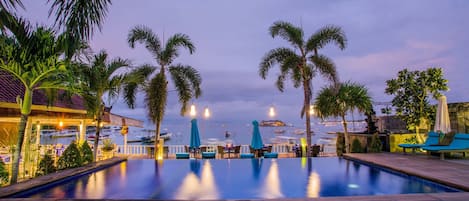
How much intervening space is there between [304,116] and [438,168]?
5372 mm

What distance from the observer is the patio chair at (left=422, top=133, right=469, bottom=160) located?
7.45 metres

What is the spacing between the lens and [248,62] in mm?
16516

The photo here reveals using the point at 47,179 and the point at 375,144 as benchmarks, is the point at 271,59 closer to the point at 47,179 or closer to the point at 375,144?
the point at 375,144

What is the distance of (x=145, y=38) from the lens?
10562mm

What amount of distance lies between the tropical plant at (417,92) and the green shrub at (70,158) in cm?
1055

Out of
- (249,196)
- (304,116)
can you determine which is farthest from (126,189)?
(304,116)

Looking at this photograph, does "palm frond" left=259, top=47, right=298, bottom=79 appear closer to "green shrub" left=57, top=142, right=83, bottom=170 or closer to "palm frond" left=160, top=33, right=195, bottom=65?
"palm frond" left=160, top=33, right=195, bottom=65

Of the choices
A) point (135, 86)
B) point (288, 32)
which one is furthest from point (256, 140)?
point (135, 86)

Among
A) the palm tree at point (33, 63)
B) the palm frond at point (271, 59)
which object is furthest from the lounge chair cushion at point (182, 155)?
the palm tree at point (33, 63)

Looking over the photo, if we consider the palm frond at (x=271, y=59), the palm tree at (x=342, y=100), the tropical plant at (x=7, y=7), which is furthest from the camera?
the palm frond at (x=271, y=59)

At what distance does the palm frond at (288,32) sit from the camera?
35.4ft

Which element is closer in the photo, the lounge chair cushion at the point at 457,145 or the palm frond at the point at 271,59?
the lounge chair cushion at the point at 457,145

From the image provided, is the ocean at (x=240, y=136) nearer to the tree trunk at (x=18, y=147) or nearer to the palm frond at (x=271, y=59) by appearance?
the palm frond at (x=271, y=59)

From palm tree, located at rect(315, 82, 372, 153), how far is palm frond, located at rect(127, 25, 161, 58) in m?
6.48
